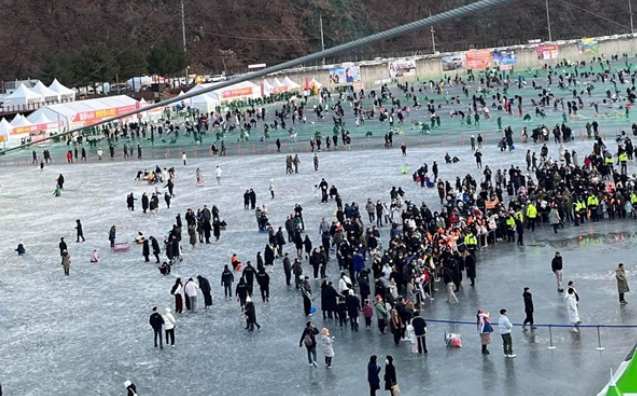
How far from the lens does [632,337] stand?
68.8 ft

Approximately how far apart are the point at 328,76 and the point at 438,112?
1222 inches

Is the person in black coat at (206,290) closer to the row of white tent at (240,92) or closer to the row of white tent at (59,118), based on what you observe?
the row of white tent at (59,118)

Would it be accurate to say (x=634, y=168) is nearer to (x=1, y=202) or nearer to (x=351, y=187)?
(x=351, y=187)

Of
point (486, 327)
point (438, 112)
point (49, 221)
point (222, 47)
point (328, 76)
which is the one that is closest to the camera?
point (486, 327)

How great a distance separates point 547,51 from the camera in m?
117

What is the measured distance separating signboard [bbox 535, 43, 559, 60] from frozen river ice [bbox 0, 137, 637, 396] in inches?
2991

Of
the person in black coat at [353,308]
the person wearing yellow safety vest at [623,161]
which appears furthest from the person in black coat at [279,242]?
the person wearing yellow safety vest at [623,161]

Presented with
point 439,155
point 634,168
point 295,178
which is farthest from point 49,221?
point 634,168

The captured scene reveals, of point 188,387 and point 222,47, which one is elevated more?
point 222,47

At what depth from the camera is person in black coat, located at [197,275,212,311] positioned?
26547mm

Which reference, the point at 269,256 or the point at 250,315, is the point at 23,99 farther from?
the point at 250,315

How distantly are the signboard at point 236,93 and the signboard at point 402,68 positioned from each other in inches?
852

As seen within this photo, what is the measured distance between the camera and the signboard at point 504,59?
364ft

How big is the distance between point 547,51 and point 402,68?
18457mm
